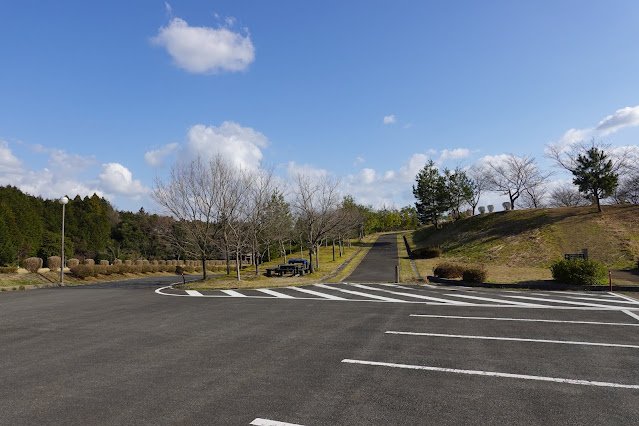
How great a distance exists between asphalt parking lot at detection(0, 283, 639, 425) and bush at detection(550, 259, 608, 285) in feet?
21.3

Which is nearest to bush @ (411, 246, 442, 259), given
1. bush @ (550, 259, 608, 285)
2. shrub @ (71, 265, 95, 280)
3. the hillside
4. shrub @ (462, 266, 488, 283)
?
the hillside

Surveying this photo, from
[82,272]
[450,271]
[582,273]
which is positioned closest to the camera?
[582,273]

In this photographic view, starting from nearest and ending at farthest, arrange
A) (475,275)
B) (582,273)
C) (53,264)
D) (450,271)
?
(582,273) < (475,275) < (450,271) < (53,264)

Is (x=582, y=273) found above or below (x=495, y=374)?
above

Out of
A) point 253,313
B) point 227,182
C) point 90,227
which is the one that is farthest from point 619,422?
point 90,227

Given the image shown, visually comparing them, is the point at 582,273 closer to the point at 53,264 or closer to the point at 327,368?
the point at 327,368

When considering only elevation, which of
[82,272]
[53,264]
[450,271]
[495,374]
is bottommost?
[495,374]

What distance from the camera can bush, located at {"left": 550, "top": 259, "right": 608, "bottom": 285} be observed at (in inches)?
629

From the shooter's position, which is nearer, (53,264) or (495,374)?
(495,374)

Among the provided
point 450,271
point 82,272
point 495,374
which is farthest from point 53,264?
point 495,374

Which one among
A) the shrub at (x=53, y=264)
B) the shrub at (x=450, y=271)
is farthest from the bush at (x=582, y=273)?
the shrub at (x=53, y=264)

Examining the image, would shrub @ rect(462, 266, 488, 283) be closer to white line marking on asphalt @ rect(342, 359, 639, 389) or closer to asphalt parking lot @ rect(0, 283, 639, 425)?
asphalt parking lot @ rect(0, 283, 639, 425)

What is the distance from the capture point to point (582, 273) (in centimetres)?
1614

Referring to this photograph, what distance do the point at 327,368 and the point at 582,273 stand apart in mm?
15915
